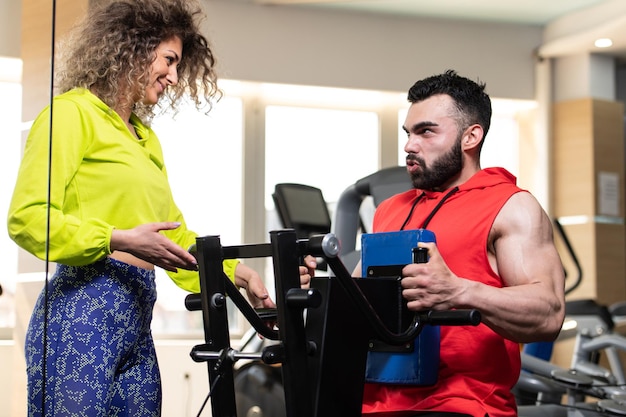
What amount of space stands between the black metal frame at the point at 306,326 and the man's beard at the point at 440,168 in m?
0.45

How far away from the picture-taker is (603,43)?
21.6 ft

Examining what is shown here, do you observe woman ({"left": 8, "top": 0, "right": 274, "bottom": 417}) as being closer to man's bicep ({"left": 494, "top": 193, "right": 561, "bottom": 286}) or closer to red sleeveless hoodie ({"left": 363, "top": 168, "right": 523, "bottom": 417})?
red sleeveless hoodie ({"left": 363, "top": 168, "right": 523, "bottom": 417})

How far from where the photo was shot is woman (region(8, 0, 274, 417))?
1.60 m

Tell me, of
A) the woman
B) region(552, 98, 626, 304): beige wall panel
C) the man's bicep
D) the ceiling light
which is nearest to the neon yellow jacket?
the woman

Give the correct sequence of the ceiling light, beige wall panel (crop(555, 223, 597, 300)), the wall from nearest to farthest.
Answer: the wall
the ceiling light
beige wall panel (crop(555, 223, 597, 300))

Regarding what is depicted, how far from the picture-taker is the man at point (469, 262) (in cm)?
173

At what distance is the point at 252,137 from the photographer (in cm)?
640

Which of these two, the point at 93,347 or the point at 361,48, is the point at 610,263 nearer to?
the point at 361,48

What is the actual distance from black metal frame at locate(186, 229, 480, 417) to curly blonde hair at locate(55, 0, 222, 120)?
45cm

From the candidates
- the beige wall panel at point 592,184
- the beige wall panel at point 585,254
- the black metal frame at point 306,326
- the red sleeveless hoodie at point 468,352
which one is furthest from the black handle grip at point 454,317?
the beige wall panel at point 592,184

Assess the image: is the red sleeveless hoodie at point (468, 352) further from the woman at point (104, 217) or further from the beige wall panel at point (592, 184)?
the beige wall panel at point (592, 184)

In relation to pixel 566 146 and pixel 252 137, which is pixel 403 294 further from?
pixel 566 146

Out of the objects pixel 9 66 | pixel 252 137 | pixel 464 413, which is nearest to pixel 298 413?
pixel 464 413

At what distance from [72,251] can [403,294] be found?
0.61m
